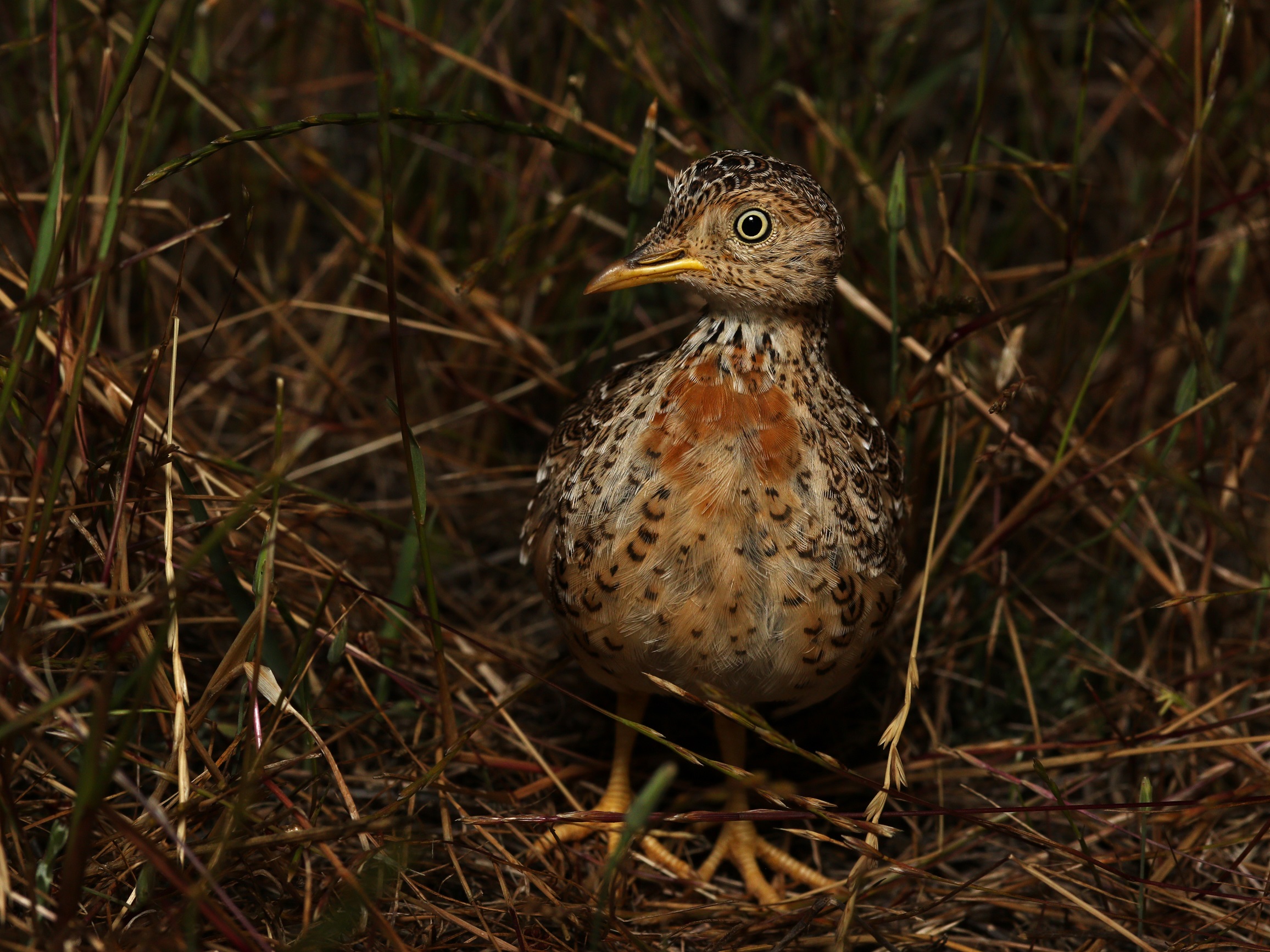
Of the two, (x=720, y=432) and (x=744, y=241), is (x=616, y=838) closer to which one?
(x=720, y=432)

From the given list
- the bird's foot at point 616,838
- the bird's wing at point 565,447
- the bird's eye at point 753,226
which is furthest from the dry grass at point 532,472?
the bird's eye at point 753,226

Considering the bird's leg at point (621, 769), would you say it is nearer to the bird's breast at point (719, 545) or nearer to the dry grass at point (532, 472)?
the dry grass at point (532, 472)

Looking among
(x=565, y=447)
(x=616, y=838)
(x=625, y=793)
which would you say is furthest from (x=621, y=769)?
(x=565, y=447)

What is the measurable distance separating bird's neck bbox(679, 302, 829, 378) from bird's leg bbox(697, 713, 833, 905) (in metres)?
0.91

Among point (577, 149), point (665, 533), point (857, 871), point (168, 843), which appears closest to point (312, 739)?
point (168, 843)

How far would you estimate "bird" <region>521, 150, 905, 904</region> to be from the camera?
2.22 metres

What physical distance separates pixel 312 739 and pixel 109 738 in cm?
36

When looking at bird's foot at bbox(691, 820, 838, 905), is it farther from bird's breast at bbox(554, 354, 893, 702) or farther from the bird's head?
the bird's head

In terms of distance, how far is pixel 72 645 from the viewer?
2.34 m

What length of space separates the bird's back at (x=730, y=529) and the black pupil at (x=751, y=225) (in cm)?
17

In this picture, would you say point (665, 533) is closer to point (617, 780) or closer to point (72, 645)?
point (617, 780)

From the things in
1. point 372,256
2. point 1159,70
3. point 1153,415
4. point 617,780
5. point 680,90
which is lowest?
point 617,780

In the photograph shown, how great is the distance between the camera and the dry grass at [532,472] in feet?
6.88

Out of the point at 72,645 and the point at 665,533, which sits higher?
the point at 665,533
